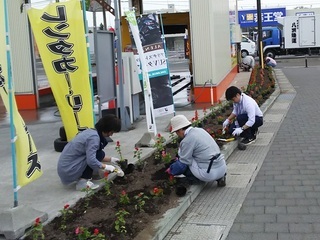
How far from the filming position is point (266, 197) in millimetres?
5590

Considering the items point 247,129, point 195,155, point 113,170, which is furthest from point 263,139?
point 113,170

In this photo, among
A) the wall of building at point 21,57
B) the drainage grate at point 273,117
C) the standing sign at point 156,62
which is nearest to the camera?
the standing sign at point 156,62

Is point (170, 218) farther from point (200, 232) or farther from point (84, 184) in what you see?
point (84, 184)

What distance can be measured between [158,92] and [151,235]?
4947 millimetres

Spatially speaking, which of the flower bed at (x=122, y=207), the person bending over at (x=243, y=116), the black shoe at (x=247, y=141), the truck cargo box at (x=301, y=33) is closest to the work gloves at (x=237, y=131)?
the person bending over at (x=243, y=116)

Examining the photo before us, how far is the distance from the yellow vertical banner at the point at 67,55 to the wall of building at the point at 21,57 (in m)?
6.84

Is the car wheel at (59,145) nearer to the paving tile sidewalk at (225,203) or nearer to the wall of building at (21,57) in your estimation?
the paving tile sidewalk at (225,203)

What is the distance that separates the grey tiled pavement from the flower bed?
32 cm

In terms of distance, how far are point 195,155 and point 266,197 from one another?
0.99 m

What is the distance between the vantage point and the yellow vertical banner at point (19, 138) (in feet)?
13.4

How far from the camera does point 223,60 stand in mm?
16109

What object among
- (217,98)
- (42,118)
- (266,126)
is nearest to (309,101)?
(217,98)

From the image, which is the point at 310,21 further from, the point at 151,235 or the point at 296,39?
the point at 151,235

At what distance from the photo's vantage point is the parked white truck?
38.0 meters
